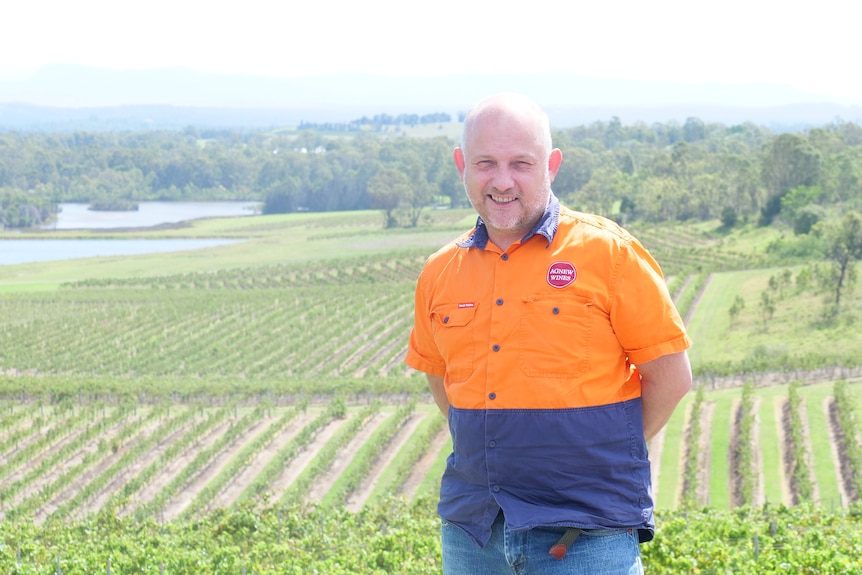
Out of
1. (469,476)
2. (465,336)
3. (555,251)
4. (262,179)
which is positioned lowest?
(262,179)

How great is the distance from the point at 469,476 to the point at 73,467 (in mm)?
24977

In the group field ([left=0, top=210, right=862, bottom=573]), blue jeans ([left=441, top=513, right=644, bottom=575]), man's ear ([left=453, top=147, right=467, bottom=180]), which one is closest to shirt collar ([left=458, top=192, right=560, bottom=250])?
man's ear ([left=453, top=147, right=467, bottom=180])

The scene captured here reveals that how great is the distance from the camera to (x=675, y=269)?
2213 inches

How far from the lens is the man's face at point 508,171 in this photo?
382cm

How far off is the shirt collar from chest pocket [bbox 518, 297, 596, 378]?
27 centimetres

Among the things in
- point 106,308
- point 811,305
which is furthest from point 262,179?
point 811,305

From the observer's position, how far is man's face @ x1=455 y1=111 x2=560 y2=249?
3.82 meters

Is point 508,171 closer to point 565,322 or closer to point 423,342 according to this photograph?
point 565,322

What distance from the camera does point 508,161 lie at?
3.84m

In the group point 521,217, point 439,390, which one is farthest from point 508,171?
point 439,390

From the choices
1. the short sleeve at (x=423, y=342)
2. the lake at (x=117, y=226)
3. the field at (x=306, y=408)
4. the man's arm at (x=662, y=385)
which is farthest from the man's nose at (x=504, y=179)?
the lake at (x=117, y=226)

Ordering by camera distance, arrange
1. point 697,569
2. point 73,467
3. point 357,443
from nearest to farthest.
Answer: point 697,569 → point 73,467 → point 357,443

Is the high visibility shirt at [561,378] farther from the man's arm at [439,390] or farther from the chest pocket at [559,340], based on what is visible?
the man's arm at [439,390]

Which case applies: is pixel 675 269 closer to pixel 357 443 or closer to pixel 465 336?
pixel 357 443
